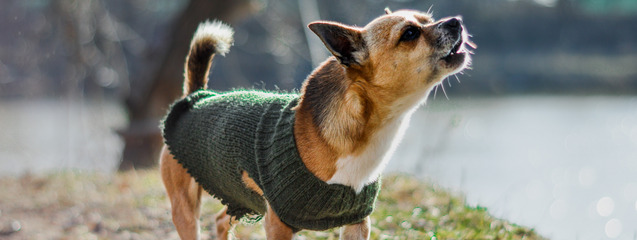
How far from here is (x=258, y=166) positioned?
2.90 m

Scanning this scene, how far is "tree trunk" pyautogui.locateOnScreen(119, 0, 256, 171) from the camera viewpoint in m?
8.73

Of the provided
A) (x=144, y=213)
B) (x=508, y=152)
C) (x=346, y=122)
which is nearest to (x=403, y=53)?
(x=346, y=122)

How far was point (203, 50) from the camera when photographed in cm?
402

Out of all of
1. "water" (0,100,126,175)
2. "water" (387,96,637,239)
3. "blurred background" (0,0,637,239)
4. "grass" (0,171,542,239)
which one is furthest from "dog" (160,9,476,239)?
"water" (0,100,126,175)

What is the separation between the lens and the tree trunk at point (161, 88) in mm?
8734

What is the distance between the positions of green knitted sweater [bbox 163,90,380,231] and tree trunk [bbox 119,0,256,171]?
526cm

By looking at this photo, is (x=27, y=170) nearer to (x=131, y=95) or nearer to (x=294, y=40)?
(x=131, y=95)

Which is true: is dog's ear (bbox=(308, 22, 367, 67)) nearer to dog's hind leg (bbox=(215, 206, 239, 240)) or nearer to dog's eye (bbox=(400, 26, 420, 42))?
dog's eye (bbox=(400, 26, 420, 42))

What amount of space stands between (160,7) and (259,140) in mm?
14161

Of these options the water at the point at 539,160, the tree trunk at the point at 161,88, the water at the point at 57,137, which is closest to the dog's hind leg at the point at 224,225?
the water at the point at 539,160

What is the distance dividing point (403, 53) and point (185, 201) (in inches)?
69.1

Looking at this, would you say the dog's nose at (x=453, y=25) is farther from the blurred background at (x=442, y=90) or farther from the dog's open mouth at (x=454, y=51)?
the blurred background at (x=442, y=90)

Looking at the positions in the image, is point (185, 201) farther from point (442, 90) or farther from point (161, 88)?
point (161, 88)

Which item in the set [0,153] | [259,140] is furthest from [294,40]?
[259,140]
